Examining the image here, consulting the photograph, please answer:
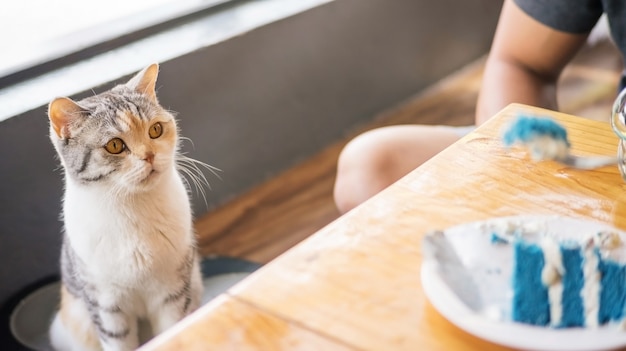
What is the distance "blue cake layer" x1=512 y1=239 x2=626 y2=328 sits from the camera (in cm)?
63

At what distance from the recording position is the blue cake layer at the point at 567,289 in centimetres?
Answer: 63

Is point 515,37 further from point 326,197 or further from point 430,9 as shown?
point 430,9

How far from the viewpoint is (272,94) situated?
1.99 meters

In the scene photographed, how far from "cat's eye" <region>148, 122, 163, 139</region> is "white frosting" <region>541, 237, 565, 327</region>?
23.6 inches

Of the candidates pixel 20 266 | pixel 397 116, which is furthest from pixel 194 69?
pixel 397 116

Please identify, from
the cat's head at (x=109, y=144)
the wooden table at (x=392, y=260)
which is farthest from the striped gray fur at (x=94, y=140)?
the wooden table at (x=392, y=260)

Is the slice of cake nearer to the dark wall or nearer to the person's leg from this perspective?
the person's leg

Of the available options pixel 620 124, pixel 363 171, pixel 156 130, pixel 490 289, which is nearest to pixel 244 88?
pixel 363 171

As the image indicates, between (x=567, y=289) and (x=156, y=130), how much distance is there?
65 centimetres

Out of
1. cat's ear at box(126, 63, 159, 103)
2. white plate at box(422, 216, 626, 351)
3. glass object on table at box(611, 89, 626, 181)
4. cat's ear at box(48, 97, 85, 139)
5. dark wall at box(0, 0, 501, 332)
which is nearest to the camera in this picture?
white plate at box(422, 216, 626, 351)

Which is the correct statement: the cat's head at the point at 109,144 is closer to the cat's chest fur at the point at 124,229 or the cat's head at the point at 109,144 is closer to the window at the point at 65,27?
the cat's chest fur at the point at 124,229

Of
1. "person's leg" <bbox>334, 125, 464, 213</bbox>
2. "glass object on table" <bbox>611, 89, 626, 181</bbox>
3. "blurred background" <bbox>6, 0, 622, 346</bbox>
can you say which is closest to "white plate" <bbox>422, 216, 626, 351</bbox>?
"glass object on table" <bbox>611, 89, 626, 181</bbox>

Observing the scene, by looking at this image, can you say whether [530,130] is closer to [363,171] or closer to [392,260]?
[392,260]

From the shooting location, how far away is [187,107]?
172 cm
